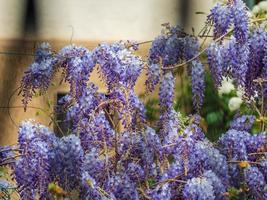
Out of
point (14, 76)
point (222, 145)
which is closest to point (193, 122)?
point (222, 145)

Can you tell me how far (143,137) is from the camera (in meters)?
4.15

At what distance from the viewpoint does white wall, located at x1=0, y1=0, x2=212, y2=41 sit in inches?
235

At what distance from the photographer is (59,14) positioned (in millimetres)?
6133

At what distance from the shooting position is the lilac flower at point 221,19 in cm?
436

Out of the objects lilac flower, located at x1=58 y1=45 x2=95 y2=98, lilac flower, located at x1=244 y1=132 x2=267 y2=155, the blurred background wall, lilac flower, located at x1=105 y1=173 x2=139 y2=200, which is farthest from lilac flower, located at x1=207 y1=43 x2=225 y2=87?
the blurred background wall

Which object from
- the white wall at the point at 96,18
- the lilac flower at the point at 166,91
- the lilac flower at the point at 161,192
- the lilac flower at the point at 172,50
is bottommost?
the lilac flower at the point at 161,192

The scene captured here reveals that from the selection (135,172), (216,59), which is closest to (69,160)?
(135,172)

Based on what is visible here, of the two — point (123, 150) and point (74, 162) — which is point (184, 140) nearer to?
point (123, 150)

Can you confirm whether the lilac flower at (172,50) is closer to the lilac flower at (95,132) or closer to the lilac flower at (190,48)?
the lilac flower at (190,48)

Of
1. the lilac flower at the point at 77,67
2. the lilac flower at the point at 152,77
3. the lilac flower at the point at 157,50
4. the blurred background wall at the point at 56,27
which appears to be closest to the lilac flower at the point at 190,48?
the lilac flower at the point at 157,50

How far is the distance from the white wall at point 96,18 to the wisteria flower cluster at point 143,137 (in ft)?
5.27

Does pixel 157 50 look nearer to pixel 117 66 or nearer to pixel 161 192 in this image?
→ pixel 117 66

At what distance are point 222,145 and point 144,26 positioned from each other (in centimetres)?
242

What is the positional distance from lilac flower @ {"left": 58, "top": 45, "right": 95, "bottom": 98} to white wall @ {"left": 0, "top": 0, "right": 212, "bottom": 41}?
1624mm
